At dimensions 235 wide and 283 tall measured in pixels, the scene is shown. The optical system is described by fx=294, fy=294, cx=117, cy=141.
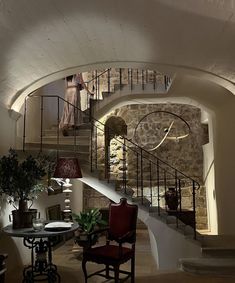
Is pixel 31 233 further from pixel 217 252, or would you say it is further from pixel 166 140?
pixel 166 140

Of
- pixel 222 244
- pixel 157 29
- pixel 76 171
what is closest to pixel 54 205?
pixel 76 171

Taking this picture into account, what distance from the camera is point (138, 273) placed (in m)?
4.12

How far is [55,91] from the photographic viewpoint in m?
7.81

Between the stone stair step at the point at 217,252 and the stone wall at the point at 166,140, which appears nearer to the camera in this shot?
the stone stair step at the point at 217,252

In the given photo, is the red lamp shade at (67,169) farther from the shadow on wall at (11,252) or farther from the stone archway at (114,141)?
the stone archway at (114,141)

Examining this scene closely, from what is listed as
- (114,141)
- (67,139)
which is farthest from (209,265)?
(114,141)

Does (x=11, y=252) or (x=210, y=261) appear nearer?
(x=11, y=252)

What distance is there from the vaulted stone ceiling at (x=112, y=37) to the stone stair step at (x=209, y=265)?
2.42 meters

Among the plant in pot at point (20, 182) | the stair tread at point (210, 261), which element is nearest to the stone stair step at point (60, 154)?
the plant in pot at point (20, 182)

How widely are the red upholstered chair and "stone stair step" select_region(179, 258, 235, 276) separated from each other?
938 millimetres

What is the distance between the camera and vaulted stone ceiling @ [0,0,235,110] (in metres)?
2.36

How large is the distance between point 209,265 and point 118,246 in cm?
141

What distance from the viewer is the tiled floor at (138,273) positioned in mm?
3816

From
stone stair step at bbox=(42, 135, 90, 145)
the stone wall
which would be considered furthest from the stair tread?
the stone wall
